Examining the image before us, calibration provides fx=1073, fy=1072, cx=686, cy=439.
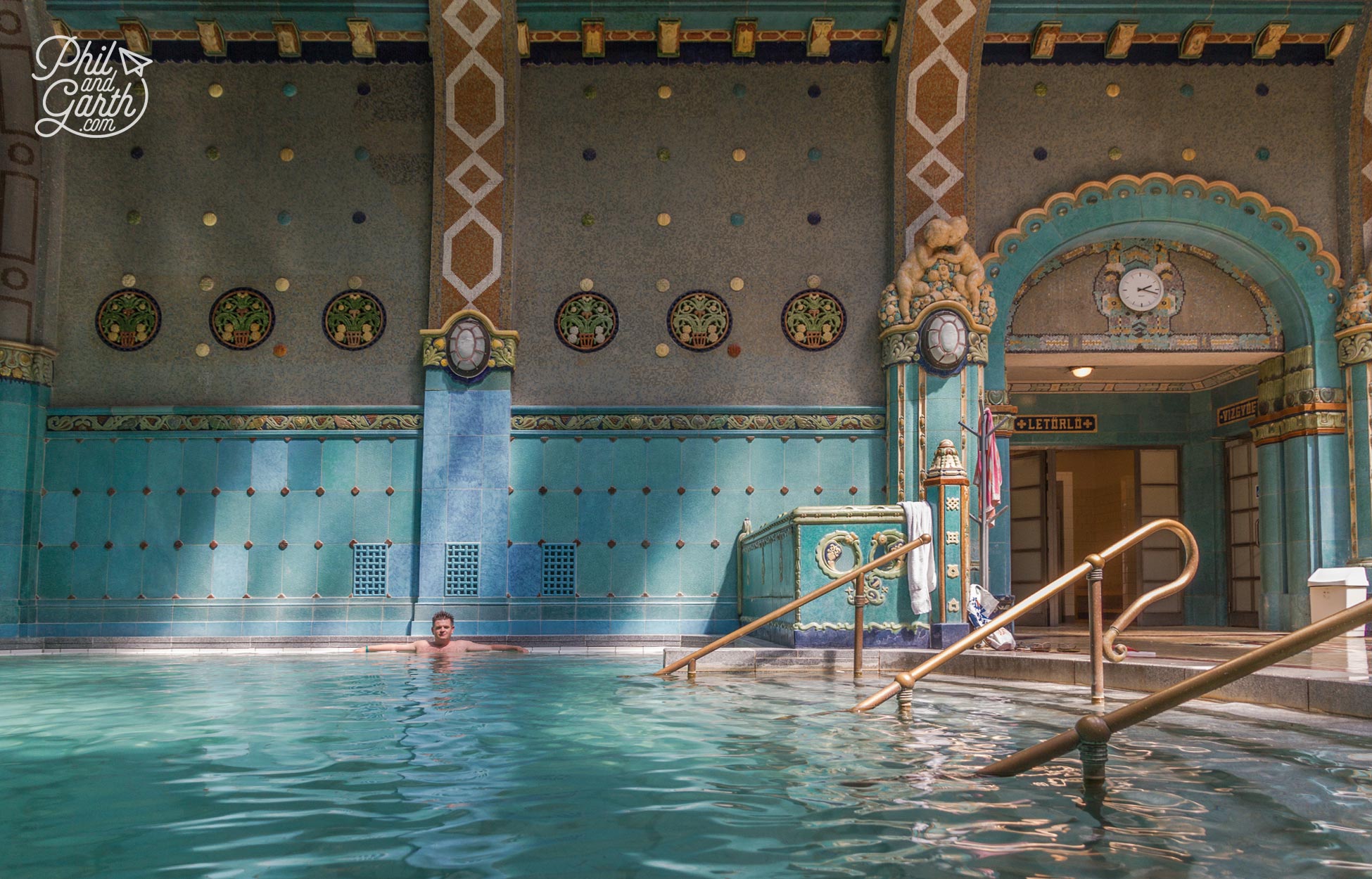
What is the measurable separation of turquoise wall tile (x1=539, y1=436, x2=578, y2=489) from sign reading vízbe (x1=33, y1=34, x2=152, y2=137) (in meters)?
6.15

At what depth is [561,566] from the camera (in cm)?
1194

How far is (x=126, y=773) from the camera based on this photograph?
3.60 meters

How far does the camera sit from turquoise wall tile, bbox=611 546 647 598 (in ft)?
39.2

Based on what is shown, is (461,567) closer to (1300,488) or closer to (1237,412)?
(1300,488)

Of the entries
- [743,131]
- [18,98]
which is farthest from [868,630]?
[18,98]

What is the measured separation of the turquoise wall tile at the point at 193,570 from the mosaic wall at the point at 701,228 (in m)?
3.86

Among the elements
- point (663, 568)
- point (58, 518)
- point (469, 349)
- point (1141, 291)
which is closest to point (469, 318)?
point (469, 349)

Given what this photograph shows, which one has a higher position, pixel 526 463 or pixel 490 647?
pixel 526 463

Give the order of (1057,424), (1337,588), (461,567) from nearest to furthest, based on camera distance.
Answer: (1337,588) < (461,567) < (1057,424)

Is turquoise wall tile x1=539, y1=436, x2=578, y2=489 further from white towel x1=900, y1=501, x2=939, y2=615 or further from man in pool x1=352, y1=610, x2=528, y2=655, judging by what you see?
white towel x1=900, y1=501, x2=939, y2=615

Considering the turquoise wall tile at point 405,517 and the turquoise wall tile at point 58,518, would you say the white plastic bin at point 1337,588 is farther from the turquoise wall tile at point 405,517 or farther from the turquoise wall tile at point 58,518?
the turquoise wall tile at point 58,518

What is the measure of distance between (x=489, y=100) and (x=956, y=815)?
10807 mm

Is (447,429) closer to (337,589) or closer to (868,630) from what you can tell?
(337,589)

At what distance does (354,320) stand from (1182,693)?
11055mm
